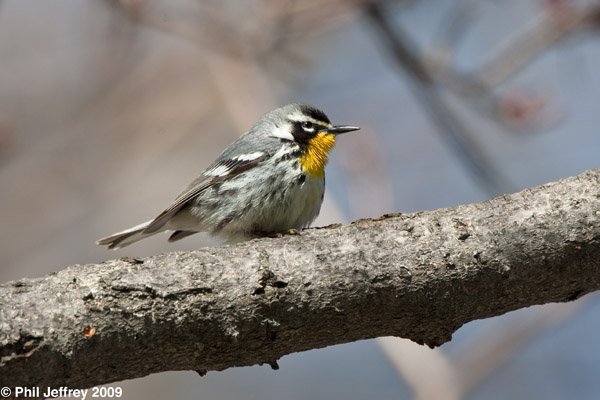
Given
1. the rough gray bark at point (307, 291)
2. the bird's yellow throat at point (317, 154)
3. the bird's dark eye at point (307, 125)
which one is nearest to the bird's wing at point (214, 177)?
the bird's yellow throat at point (317, 154)

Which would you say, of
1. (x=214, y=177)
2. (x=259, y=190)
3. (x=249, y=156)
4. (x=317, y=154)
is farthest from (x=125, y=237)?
(x=317, y=154)

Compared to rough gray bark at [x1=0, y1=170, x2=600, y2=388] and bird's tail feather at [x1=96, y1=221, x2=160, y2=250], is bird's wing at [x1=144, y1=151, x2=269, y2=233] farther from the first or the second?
rough gray bark at [x1=0, y1=170, x2=600, y2=388]

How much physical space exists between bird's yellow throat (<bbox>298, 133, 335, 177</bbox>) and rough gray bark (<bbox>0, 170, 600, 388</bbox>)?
1.96 m

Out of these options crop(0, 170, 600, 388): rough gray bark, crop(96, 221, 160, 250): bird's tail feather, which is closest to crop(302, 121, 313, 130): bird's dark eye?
crop(96, 221, 160, 250): bird's tail feather

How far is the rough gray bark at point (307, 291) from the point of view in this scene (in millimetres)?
2939

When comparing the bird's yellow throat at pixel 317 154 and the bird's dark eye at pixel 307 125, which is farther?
the bird's dark eye at pixel 307 125

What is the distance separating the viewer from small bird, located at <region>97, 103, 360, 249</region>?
502cm

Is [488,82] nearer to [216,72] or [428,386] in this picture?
[428,386]

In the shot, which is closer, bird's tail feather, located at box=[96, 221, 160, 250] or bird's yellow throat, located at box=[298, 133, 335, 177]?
bird's yellow throat, located at box=[298, 133, 335, 177]

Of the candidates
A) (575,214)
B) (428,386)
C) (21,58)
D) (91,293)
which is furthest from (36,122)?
(575,214)

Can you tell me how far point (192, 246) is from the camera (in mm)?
9594

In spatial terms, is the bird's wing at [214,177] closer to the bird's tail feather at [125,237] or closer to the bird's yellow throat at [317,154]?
the bird's tail feather at [125,237]

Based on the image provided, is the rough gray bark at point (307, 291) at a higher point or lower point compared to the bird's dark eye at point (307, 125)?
lower

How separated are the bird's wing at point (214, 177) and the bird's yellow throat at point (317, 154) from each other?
32 centimetres
